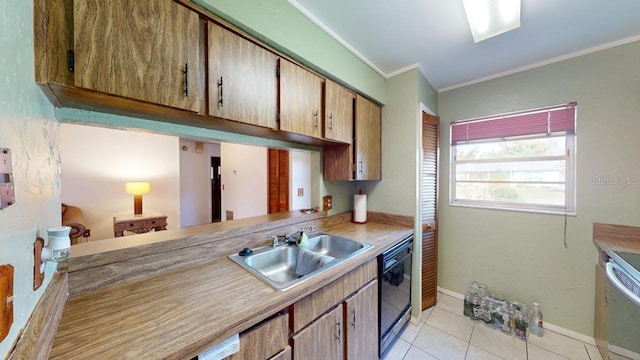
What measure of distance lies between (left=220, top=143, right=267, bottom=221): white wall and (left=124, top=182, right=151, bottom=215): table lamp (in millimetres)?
1286

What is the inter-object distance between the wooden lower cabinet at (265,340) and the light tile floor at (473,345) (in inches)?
48.1

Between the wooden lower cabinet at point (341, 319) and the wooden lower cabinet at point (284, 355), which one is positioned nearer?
the wooden lower cabinet at point (284, 355)

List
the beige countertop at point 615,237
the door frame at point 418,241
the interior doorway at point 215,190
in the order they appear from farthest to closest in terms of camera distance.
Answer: the interior doorway at point 215,190
the door frame at point 418,241
the beige countertop at point 615,237

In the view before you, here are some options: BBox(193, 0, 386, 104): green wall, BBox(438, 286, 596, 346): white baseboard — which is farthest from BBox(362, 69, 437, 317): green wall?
BBox(438, 286, 596, 346): white baseboard

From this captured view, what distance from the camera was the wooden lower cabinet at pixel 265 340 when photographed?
0.79 meters

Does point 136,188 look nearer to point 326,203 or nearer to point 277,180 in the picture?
point 277,180

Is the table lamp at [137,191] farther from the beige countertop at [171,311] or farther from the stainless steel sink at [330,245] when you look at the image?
the stainless steel sink at [330,245]

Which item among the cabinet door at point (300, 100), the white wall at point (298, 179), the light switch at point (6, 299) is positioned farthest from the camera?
the white wall at point (298, 179)

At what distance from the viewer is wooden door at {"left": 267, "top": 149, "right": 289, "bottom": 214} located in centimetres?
287

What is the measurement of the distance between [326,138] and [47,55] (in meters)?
1.34

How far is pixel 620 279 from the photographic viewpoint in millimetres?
1233

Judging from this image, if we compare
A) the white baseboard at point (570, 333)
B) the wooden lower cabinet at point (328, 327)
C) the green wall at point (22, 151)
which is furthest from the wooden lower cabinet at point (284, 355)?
the white baseboard at point (570, 333)

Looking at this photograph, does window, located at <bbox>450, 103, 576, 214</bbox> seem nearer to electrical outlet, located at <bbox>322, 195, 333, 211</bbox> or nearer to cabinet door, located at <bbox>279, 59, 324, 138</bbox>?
electrical outlet, located at <bbox>322, 195, 333, 211</bbox>

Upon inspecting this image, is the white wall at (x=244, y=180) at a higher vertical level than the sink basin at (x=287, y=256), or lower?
higher
